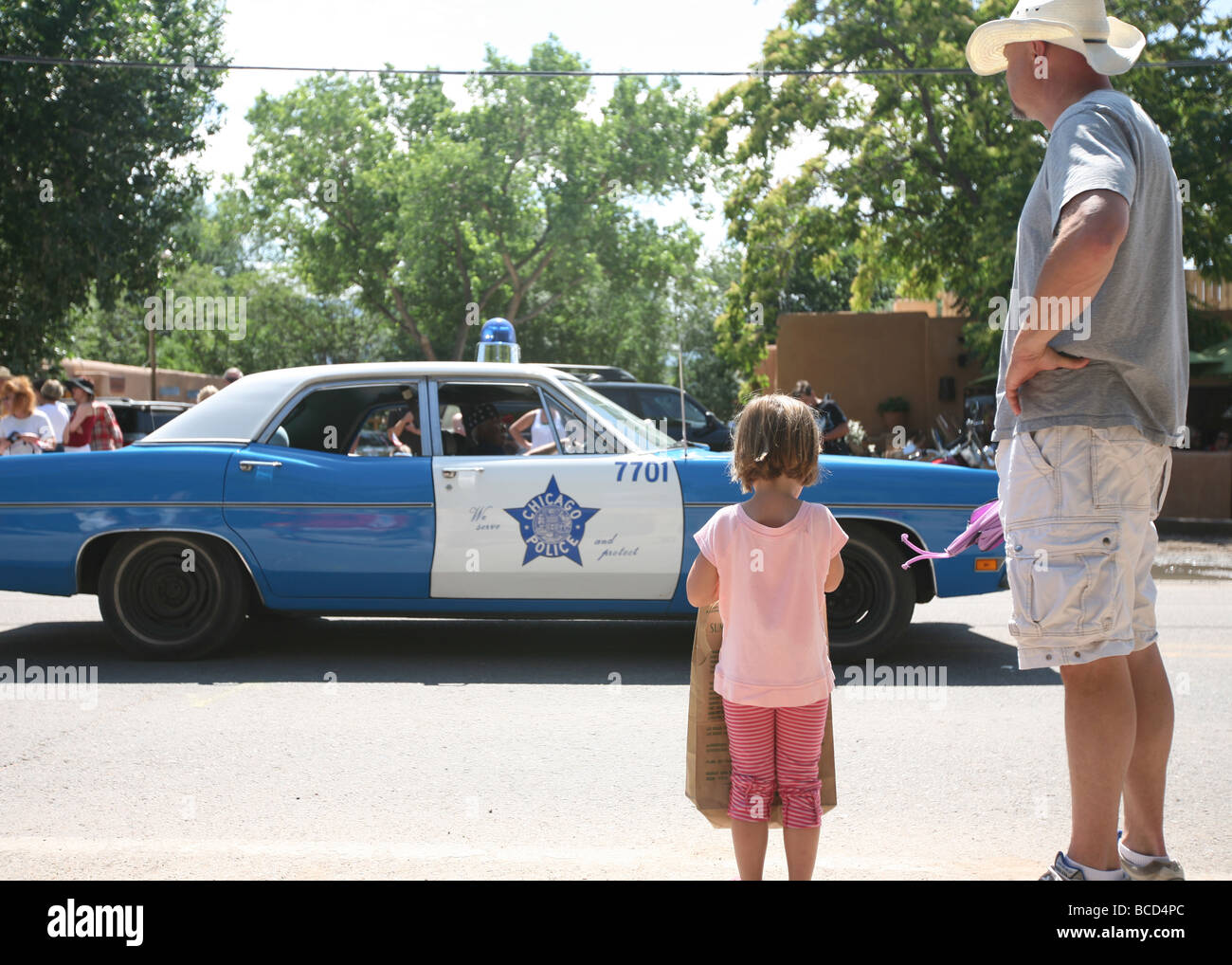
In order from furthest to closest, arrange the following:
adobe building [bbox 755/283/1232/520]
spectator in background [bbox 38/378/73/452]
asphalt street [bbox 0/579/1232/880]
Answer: adobe building [bbox 755/283/1232/520] → spectator in background [bbox 38/378/73/452] → asphalt street [bbox 0/579/1232/880]

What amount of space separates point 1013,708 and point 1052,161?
330cm

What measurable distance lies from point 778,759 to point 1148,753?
0.85 metres

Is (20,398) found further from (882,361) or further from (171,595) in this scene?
(882,361)

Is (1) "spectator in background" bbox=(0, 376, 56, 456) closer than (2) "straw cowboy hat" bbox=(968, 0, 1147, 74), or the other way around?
(2) "straw cowboy hat" bbox=(968, 0, 1147, 74)

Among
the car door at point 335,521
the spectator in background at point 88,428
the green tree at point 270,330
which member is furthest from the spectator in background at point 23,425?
the green tree at point 270,330

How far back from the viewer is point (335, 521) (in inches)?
258

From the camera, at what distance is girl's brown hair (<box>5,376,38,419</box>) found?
32.5 feet

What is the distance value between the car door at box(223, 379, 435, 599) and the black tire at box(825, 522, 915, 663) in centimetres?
208

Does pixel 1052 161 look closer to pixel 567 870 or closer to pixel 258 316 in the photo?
pixel 567 870

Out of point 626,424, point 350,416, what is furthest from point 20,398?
point 626,424

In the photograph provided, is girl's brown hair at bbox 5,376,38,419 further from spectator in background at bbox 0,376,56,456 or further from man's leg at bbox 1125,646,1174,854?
man's leg at bbox 1125,646,1174,854

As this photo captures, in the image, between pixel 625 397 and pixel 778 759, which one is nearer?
pixel 778 759

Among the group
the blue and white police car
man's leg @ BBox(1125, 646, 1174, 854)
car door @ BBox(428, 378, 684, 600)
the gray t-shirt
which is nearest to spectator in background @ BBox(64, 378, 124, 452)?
the blue and white police car
